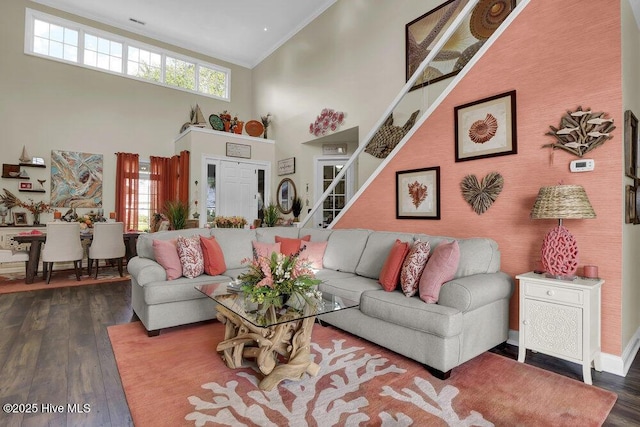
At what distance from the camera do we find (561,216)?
235 cm

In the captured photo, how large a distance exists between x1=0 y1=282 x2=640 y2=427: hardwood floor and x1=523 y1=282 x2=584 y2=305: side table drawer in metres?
0.53

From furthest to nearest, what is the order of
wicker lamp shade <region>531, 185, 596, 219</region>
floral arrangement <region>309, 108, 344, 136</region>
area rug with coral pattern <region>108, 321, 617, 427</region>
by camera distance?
floral arrangement <region>309, 108, 344, 136</region> < wicker lamp shade <region>531, 185, 596, 219</region> < area rug with coral pattern <region>108, 321, 617, 427</region>

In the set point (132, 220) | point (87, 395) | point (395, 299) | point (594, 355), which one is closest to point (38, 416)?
point (87, 395)

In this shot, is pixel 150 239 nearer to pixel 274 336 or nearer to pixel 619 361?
pixel 274 336

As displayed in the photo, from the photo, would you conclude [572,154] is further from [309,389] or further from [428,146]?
[309,389]

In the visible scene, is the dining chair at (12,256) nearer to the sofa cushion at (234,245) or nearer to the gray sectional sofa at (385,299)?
the gray sectional sofa at (385,299)

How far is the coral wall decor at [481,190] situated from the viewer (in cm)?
301

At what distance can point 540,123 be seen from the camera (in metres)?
2.75

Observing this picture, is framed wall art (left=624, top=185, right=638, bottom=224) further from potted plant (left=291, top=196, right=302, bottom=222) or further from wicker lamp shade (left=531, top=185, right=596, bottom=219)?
potted plant (left=291, top=196, right=302, bottom=222)

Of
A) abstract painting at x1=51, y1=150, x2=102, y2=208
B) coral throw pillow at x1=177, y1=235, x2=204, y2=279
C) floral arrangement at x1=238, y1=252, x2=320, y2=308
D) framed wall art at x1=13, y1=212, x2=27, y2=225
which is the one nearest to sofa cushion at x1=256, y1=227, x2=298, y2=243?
coral throw pillow at x1=177, y1=235, x2=204, y2=279

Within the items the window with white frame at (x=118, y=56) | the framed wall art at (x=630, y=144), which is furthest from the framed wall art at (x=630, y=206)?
the window with white frame at (x=118, y=56)

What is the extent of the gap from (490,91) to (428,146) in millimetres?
766

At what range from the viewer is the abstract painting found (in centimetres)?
624

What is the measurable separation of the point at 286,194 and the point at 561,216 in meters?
5.82
